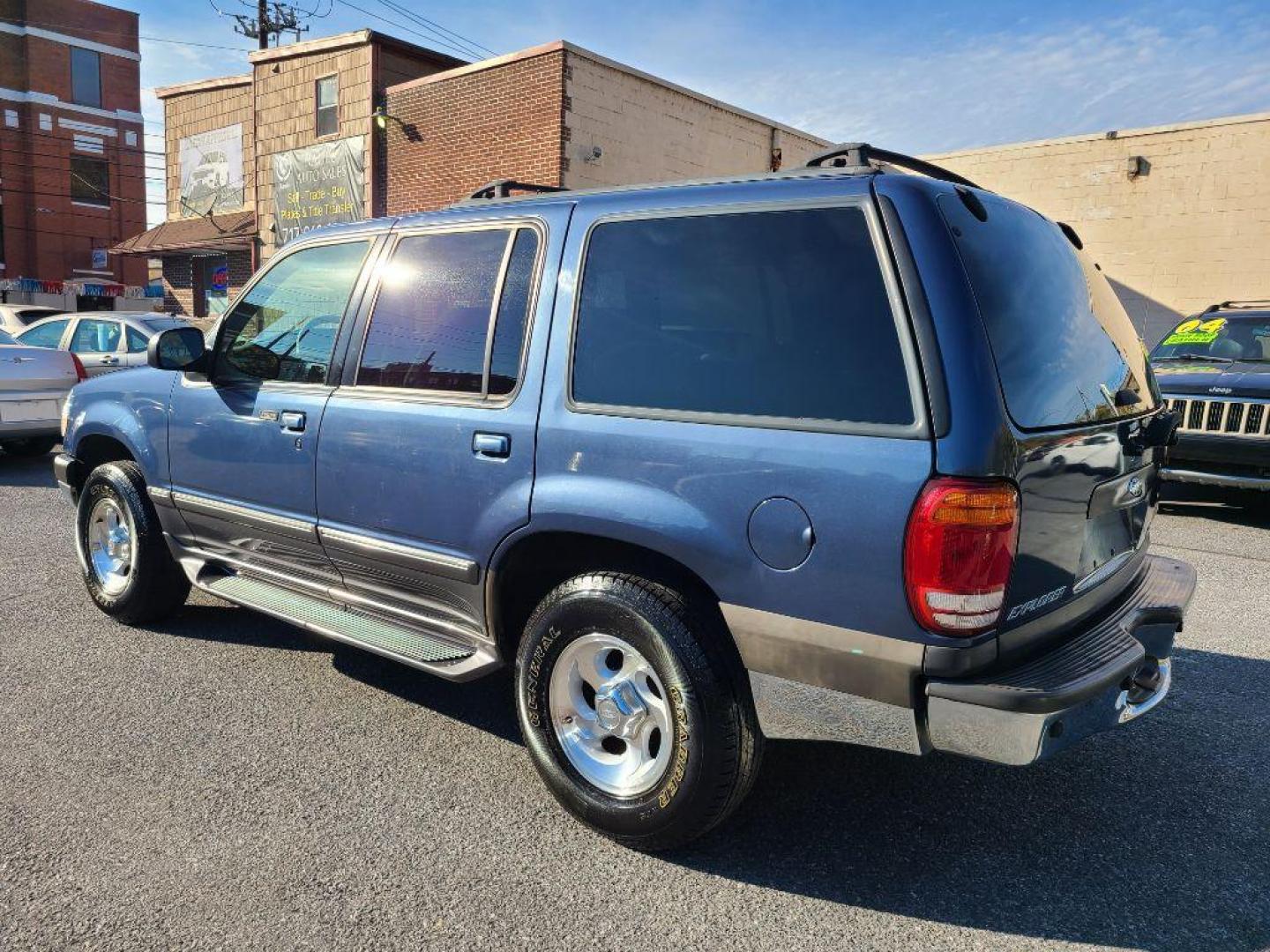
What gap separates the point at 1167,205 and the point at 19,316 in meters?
18.3

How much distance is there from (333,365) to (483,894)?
206 centimetres

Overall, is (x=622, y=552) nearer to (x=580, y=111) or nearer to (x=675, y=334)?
(x=675, y=334)

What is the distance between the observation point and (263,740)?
135 inches

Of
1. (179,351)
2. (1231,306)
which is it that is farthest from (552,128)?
(179,351)

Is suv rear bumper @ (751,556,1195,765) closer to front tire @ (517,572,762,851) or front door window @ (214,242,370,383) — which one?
front tire @ (517,572,762,851)

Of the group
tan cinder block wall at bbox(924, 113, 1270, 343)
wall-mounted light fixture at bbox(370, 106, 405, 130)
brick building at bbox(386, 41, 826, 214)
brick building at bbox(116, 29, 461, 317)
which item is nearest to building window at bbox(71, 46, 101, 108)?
brick building at bbox(116, 29, 461, 317)

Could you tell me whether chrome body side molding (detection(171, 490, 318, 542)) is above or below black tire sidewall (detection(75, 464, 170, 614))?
above

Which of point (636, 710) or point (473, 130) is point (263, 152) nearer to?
point (473, 130)

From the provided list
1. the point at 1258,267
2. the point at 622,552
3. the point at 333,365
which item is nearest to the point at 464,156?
the point at 1258,267

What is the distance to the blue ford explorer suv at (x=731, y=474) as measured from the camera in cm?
227

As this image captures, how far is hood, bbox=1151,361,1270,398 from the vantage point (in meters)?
7.17

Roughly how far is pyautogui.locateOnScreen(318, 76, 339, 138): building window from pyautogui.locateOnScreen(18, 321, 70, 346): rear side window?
9.61 m

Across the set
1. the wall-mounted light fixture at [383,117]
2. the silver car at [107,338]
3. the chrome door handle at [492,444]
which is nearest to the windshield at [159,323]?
the silver car at [107,338]

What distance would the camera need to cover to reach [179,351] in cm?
402
